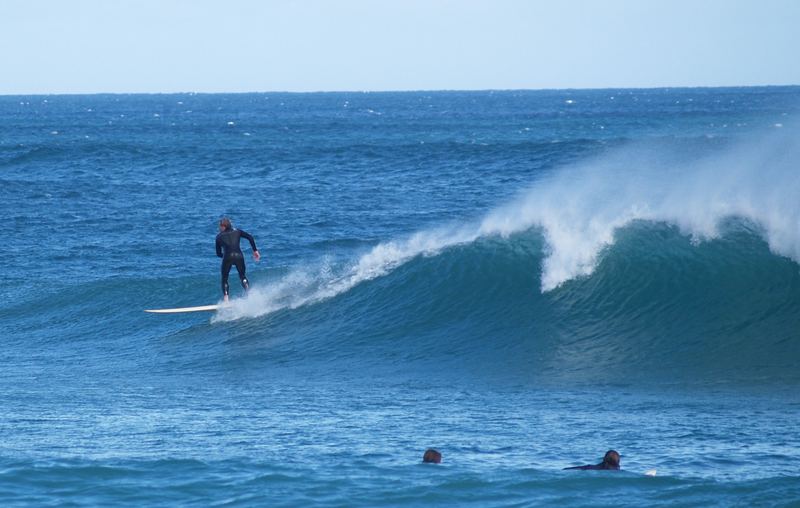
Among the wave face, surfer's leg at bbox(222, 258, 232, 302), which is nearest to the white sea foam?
the wave face

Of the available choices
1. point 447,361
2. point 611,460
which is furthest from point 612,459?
point 447,361

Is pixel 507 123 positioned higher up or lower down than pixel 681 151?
higher up

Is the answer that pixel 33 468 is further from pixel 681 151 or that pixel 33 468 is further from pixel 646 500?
pixel 681 151

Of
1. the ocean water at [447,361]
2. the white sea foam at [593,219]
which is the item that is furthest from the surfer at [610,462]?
the white sea foam at [593,219]

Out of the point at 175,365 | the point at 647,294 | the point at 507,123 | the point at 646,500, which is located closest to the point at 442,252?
the point at 647,294

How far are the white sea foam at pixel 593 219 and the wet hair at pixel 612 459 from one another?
Result: 7436 millimetres

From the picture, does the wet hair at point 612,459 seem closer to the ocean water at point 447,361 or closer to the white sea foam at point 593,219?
the ocean water at point 447,361

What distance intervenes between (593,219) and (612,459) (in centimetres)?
881

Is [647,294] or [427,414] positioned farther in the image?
[647,294]

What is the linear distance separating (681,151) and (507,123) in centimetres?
4490

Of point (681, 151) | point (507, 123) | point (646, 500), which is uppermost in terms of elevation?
point (507, 123)

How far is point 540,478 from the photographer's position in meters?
8.38

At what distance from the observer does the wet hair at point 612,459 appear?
8.52 meters

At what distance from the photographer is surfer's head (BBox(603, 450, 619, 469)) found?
8.51 metres
